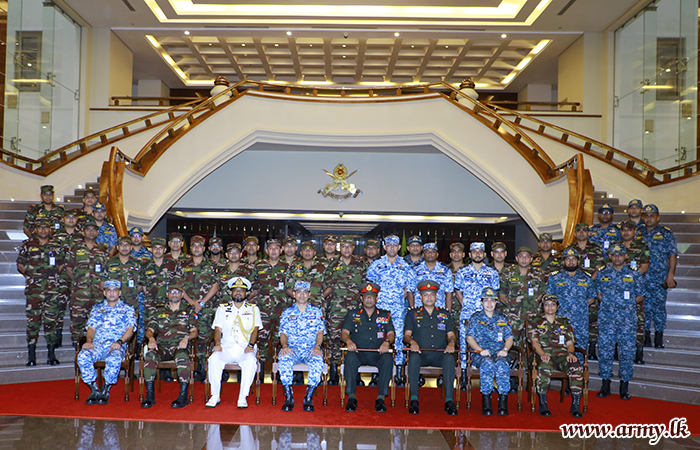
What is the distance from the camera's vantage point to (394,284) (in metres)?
5.84

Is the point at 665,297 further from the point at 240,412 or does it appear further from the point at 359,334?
the point at 240,412

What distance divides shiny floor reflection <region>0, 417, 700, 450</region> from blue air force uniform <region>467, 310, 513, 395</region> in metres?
0.69

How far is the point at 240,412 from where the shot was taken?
468 cm

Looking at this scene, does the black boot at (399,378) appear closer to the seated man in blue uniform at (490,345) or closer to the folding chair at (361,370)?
the folding chair at (361,370)

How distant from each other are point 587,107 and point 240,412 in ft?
36.3

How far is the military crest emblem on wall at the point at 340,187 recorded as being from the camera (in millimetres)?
11383

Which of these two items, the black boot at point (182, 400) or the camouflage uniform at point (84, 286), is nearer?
the black boot at point (182, 400)

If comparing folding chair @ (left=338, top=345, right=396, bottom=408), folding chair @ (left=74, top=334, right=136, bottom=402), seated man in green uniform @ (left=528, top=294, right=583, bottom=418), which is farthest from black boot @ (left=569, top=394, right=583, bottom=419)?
folding chair @ (left=74, top=334, right=136, bottom=402)

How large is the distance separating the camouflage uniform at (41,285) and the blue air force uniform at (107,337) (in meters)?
0.99

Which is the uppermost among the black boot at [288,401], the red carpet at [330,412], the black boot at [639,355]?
the black boot at [639,355]

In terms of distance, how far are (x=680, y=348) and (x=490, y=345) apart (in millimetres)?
2465

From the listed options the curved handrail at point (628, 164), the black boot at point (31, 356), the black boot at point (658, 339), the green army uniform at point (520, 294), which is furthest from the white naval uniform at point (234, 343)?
the curved handrail at point (628, 164)

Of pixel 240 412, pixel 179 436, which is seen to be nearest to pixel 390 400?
pixel 240 412

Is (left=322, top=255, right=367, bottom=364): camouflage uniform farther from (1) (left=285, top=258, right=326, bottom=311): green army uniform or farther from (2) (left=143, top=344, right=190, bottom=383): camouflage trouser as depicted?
(2) (left=143, top=344, right=190, bottom=383): camouflage trouser
